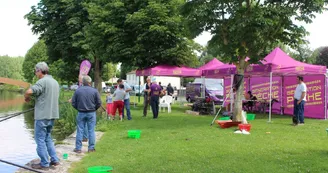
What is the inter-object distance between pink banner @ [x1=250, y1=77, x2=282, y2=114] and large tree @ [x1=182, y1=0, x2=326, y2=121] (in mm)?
5308

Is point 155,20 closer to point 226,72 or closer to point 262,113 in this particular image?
point 226,72

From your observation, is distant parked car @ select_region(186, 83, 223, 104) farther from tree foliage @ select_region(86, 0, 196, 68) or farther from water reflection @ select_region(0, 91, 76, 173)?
water reflection @ select_region(0, 91, 76, 173)

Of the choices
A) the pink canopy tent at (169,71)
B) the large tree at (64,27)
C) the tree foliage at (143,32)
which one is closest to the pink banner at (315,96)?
the pink canopy tent at (169,71)

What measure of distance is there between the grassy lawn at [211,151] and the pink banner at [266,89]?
283 inches

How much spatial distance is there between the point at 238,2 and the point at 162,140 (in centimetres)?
633

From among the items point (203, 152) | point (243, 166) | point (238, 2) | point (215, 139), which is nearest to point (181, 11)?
point (238, 2)

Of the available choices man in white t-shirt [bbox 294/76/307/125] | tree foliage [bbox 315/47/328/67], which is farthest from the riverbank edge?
tree foliage [bbox 315/47/328/67]

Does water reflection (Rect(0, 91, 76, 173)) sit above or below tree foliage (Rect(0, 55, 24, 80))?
below

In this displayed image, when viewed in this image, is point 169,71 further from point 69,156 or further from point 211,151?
point 69,156

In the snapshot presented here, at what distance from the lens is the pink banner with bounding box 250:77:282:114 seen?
60.8 ft

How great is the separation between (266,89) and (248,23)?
8.17m

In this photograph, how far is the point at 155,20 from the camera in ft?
67.8

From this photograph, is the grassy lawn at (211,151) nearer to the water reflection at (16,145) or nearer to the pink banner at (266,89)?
the water reflection at (16,145)

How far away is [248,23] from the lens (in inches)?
475
